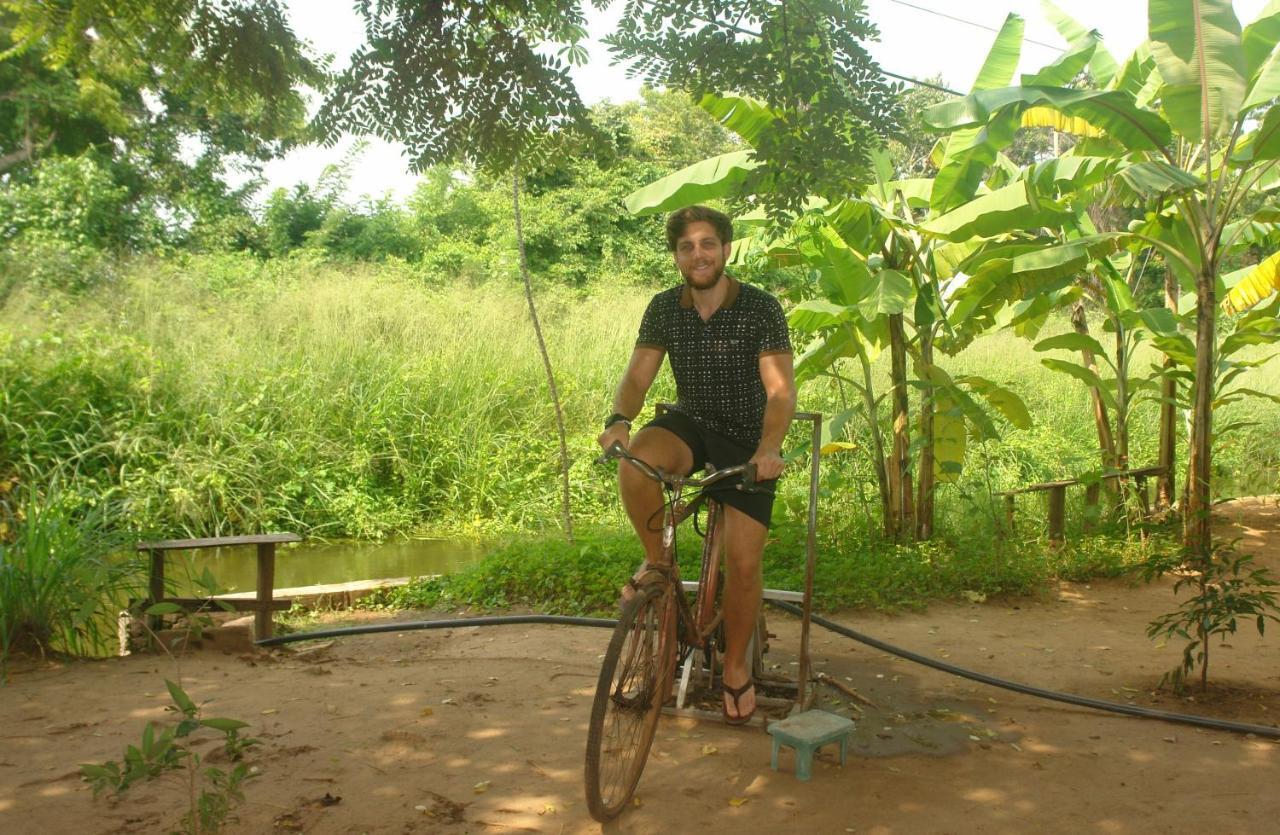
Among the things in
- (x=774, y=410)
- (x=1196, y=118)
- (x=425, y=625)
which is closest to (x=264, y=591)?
(x=425, y=625)

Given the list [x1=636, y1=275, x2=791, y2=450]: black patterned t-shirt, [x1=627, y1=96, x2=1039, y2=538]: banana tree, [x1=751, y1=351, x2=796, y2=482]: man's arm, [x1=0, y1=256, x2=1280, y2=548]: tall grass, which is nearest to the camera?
[x1=751, y1=351, x2=796, y2=482]: man's arm

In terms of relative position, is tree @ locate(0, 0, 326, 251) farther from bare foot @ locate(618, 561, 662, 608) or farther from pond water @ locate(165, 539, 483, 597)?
pond water @ locate(165, 539, 483, 597)

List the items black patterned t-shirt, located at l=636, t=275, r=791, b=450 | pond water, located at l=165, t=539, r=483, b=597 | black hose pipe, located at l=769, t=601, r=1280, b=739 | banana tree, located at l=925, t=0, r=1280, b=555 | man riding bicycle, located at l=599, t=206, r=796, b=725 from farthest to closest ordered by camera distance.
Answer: pond water, located at l=165, t=539, r=483, b=597, banana tree, located at l=925, t=0, r=1280, b=555, black hose pipe, located at l=769, t=601, r=1280, b=739, black patterned t-shirt, located at l=636, t=275, r=791, b=450, man riding bicycle, located at l=599, t=206, r=796, b=725

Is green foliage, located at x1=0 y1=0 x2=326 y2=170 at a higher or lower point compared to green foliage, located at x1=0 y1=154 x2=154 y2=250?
lower

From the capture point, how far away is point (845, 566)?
696 cm

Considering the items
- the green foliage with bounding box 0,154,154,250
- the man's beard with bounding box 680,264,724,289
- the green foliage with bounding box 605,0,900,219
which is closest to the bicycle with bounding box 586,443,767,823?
the man's beard with bounding box 680,264,724,289

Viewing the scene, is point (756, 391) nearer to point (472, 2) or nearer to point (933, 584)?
point (472, 2)

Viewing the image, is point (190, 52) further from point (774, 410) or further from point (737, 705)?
point (737, 705)

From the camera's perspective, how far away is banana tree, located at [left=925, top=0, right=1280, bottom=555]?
20.1 feet

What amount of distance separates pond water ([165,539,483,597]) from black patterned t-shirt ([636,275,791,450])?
5168 mm

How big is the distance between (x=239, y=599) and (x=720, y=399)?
10.9 feet

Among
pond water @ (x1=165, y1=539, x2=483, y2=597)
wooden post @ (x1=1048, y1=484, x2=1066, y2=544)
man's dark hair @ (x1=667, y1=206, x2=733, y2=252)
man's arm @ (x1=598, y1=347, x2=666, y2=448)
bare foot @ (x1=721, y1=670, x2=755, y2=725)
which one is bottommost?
pond water @ (x1=165, y1=539, x2=483, y2=597)

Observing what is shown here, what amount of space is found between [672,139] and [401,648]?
16867mm

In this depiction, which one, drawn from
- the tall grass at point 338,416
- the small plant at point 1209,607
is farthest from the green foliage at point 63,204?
the small plant at point 1209,607
